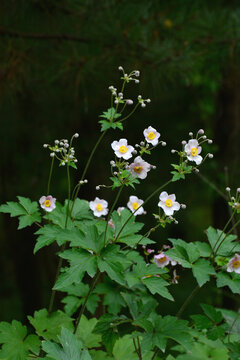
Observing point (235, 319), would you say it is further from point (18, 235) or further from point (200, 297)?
point (200, 297)

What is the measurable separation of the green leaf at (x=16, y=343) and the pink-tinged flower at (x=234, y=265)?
32.4 inches

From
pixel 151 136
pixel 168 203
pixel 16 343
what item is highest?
pixel 151 136

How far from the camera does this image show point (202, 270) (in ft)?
5.29

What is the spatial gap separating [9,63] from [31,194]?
1.71 meters

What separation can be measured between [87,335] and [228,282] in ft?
2.51

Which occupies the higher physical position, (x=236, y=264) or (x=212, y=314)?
(x=236, y=264)

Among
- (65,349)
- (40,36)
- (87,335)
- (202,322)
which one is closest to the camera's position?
(65,349)

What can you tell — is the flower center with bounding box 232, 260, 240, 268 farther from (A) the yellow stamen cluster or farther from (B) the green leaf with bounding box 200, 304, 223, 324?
(B) the green leaf with bounding box 200, 304, 223, 324

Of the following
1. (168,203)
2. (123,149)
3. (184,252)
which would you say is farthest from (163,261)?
(123,149)

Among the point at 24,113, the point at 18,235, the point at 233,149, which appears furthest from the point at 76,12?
the point at 18,235

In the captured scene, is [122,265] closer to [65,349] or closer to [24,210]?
[65,349]

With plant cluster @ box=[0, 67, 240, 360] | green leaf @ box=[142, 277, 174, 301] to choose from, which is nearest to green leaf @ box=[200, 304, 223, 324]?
plant cluster @ box=[0, 67, 240, 360]

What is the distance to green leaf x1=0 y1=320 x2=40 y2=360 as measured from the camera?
1731 millimetres

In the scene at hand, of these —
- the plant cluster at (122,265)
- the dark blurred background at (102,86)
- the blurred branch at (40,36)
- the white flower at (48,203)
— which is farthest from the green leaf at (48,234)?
the blurred branch at (40,36)
